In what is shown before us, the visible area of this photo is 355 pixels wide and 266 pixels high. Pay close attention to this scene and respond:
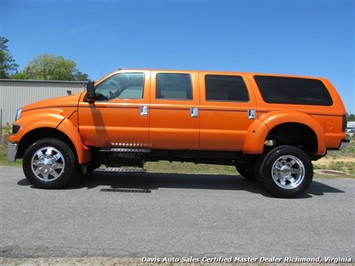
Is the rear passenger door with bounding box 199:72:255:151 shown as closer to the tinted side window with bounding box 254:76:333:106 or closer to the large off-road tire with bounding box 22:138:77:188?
the tinted side window with bounding box 254:76:333:106

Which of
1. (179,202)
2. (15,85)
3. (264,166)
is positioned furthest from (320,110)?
(15,85)

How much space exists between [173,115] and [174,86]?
1.85 ft

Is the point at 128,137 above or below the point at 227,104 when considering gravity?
below

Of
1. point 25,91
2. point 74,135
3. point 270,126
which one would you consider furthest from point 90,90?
point 25,91

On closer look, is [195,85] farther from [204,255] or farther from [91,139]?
[204,255]

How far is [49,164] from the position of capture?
19.7 ft

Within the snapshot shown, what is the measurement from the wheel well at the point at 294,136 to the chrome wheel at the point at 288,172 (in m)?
0.50

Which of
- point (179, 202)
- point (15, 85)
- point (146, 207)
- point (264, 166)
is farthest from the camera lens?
point (15, 85)

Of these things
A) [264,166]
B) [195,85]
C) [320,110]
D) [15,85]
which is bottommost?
[264,166]

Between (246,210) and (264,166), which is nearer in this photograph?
(246,210)

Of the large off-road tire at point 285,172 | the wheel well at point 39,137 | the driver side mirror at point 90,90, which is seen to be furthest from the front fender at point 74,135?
the large off-road tire at point 285,172

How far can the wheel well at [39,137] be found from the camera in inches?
246

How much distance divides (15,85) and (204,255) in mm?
36719

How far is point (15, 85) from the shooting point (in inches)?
1395
